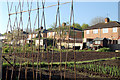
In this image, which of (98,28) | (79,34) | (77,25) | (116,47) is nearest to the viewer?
(116,47)

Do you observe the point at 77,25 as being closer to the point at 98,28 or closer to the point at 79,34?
the point at 79,34

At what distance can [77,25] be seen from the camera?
4531 centimetres

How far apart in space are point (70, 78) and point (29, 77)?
3.24 feet

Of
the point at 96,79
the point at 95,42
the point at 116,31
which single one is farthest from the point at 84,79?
the point at 116,31

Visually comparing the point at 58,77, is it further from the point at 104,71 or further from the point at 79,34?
the point at 79,34

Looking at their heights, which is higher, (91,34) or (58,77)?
(91,34)

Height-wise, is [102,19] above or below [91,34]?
above

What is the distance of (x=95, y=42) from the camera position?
16625 millimetres

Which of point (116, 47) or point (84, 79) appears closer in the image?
point (84, 79)

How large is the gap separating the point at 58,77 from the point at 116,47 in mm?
12359

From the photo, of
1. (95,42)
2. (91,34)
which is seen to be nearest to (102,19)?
(91,34)

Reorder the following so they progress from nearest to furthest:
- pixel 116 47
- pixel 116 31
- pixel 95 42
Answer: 1. pixel 116 47
2. pixel 95 42
3. pixel 116 31

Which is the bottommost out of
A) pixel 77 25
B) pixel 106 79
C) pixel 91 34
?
pixel 106 79

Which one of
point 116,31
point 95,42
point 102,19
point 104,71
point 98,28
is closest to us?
point 104,71
